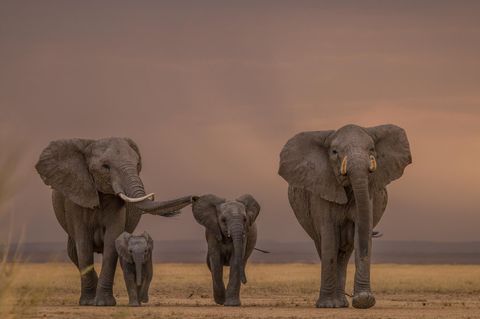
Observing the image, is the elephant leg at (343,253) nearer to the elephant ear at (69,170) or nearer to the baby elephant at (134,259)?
the baby elephant at (134,259)

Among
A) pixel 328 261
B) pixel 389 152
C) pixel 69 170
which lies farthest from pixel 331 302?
pixel 69 170

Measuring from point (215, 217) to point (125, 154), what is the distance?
2.21m

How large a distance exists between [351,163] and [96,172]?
5655 mm

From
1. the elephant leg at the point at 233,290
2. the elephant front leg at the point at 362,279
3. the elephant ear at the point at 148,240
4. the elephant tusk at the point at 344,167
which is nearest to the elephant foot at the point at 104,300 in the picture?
the elephant ear at the point at 148,240

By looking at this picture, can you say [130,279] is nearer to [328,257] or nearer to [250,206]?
[250,206]

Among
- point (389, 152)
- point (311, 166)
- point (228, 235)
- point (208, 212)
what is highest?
point (389, 152)

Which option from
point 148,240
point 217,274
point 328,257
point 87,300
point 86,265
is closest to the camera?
point 328,257

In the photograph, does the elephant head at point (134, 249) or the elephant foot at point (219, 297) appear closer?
the elephant head at point (134, 249)

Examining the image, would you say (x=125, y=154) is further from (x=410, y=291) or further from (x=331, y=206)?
(x=410, y=291)

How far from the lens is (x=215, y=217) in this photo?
24828 millimetres

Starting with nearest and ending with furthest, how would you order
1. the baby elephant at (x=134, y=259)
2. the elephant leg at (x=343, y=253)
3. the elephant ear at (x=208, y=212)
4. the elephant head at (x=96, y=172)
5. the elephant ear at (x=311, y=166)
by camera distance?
the elephant ear at (x=311, y=166) < the elephant leg at (x=343, y=253) < the baby elephant at (x=134, y=259) < the elephant head at (x=96, y=172) < the elephant ear at (x=208, y=212)

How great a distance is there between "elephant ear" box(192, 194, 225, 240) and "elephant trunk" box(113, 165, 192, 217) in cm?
68

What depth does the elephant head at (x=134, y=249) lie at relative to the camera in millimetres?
24125

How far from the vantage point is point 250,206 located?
82.0ft
